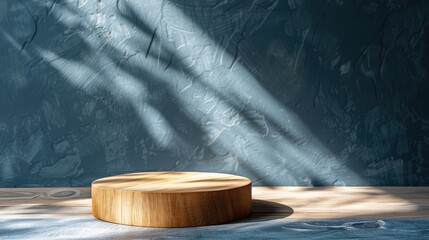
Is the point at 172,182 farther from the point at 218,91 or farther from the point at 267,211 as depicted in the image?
the point at 218,91

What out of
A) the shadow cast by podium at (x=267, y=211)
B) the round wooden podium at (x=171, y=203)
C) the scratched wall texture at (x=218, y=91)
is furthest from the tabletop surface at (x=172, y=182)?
the scratched wall texture at (x=218, y=91)

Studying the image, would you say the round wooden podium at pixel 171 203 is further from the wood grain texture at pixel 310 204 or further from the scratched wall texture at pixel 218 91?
the scratched wall texture at pixel 218 91

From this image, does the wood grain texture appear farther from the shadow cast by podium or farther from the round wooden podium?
the round wooden podium

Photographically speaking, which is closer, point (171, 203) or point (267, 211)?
point (171, 203)

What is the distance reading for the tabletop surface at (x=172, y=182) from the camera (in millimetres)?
2086

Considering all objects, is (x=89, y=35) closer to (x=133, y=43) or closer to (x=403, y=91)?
(x=133, y=43)

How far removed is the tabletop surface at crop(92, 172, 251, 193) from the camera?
6.84 ft

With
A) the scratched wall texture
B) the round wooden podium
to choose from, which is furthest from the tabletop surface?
the scratched wall texture

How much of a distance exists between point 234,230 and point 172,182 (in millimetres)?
397

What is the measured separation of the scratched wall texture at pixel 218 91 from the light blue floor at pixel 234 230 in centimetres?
81

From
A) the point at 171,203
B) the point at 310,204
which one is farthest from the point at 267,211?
the point at 171,203

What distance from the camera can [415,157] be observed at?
290 centimetres

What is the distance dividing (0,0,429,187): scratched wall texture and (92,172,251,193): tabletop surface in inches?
19.3

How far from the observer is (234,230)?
1976 millimetres
